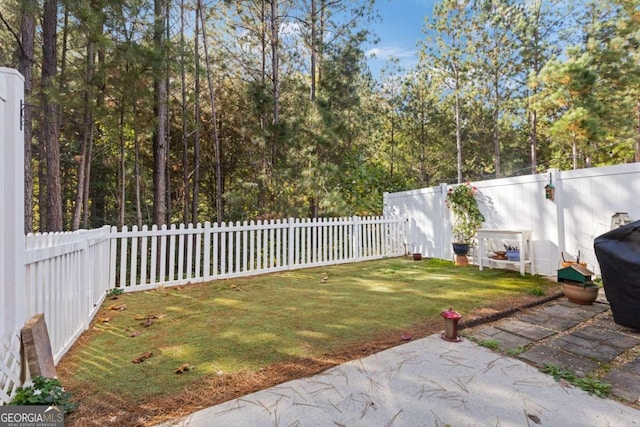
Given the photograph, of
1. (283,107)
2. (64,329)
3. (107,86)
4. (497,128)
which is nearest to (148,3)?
(107,86)

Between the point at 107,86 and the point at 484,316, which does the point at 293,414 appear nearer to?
the point at 484,316

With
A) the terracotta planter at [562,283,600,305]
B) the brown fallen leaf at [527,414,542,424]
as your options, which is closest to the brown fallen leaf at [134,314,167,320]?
the brown fallen leaf at [527,414,542,424]

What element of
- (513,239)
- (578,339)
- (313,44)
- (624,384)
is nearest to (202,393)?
(624,384)

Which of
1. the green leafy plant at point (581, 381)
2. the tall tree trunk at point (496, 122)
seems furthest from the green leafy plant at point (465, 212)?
the tall tree trunk at point (496, 122)

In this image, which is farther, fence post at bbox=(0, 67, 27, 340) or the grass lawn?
the grass lawn

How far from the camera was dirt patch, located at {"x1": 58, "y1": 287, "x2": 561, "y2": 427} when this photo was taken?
1489 mm

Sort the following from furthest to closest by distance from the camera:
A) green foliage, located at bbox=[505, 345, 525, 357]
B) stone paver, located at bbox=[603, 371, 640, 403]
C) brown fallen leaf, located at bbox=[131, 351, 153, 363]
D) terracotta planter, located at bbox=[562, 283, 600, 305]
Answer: terracotta planter, located at bbox=[562, 283, 600, 305], green foliage, located at bbox=[505, 345, 525, 357], brown fallen leaf, located at bbox=[131, 351, 153, 363], stone paver, located at bbox=[603, 371, 640, 403]

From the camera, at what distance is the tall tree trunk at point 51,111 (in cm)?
456

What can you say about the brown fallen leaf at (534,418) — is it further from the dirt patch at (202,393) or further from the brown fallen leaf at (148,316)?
the brown fallen leaf at (148,316)

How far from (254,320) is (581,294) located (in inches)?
133

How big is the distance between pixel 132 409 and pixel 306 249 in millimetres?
4351

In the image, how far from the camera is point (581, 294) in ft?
10.8

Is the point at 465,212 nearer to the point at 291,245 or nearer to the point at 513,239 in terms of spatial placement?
the point at 513,239

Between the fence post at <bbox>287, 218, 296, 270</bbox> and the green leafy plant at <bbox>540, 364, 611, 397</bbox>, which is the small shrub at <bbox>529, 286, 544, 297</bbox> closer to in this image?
the green leafy plant at <bbox>540, 364, 611, 397</bbox>
